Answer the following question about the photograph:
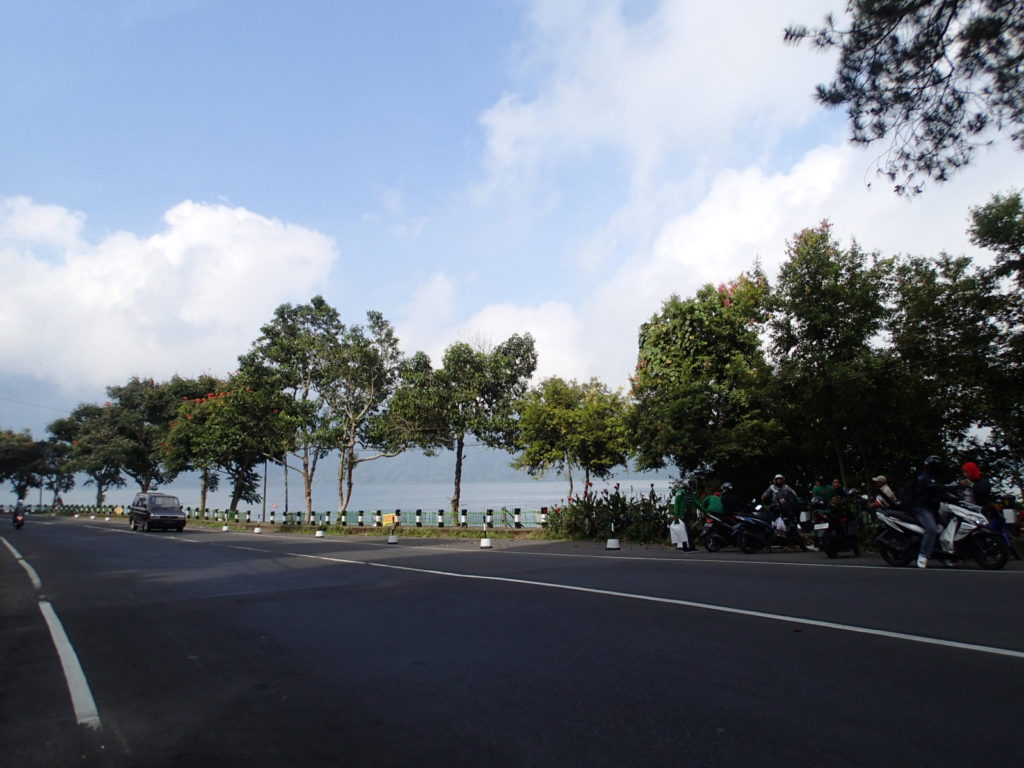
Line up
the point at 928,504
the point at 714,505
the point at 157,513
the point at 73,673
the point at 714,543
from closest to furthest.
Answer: the point at 73,673 → the point at 928,504 → the point at 714,505 → the point at 714,543 → the point at 157,513

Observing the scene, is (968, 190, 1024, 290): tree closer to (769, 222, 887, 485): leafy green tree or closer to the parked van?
(769, 222, 887, 485): leafy green tree

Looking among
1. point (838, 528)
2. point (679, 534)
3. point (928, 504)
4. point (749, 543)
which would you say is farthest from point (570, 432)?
point (928, 504)

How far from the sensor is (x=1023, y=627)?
5.91 meters

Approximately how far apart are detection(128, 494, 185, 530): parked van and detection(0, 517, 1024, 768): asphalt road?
25.7 meters

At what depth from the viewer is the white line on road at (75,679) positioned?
14.3ft

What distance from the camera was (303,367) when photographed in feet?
131

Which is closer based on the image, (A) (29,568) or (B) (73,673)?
(B) (73,673)

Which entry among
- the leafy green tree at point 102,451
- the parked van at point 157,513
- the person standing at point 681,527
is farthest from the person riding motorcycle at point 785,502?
the leafy green tree at point 102,451

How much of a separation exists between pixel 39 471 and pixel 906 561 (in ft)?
283

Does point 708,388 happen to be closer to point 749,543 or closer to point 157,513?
point 749,543

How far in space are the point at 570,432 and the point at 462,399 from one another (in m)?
6.21

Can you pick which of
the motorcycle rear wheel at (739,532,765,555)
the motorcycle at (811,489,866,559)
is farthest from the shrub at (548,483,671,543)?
the motorcycle at (811,489,866,559)

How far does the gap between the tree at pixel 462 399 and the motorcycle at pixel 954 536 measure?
927 inches

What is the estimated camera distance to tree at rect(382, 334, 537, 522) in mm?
34188
